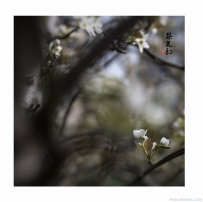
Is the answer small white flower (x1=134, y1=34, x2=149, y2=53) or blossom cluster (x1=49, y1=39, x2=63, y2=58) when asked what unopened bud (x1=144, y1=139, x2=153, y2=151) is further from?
blossom cluster (x1=49, y1=39, x2=63, y2=58)

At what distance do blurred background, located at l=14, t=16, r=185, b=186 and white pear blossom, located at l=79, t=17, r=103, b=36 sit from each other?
1cm

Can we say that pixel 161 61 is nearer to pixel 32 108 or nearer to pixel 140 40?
pixel 140 40

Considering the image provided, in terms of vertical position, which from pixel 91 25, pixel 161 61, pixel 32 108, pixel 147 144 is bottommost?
pixel 147 144

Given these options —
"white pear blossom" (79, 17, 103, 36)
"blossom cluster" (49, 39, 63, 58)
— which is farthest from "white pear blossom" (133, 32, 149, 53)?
"blossom cluster" (49, 39, 63, 58)

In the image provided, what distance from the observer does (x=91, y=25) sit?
115cm

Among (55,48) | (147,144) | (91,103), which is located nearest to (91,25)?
(55,48)

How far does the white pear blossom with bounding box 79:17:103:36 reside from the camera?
3.77ft

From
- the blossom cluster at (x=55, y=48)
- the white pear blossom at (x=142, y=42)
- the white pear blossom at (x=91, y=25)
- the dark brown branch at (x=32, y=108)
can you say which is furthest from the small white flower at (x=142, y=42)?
the dark brown branch at (x=32, y=108)

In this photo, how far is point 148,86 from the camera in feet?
4.04

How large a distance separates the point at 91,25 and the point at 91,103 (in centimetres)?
36

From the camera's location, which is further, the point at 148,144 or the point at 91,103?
the point at 91,103
